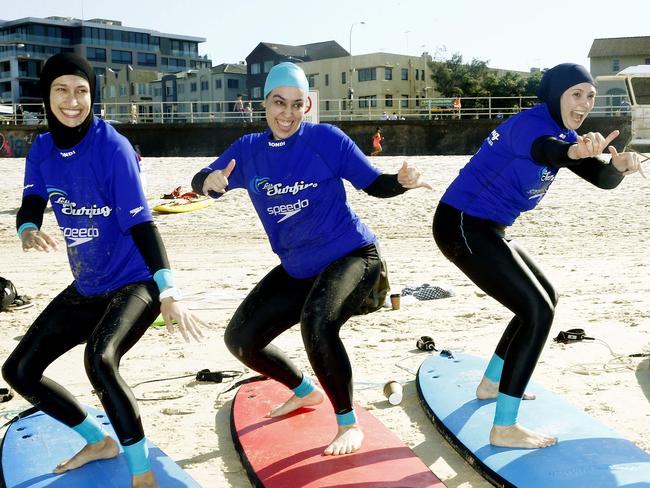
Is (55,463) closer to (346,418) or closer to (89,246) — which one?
(89,246)

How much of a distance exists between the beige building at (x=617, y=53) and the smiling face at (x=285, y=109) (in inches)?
2658

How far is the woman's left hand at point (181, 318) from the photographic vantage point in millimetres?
3232

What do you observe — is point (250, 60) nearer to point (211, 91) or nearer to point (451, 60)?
point (211, 91)

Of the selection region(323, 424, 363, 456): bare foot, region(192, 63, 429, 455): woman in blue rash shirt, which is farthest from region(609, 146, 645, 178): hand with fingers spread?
region(323, 424, 363, 456): bare foot

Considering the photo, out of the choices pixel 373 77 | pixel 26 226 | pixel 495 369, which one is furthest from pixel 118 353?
pixel 373 77

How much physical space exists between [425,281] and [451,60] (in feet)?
192

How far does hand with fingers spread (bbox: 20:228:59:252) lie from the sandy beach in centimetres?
147

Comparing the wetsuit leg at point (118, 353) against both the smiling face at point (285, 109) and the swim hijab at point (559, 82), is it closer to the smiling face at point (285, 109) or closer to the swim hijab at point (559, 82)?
the smiling face at point (285, 109)

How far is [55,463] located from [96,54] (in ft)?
286

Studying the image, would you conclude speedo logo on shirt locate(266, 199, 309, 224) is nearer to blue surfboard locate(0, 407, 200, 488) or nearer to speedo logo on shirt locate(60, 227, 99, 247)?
speedo logo on shirt locate(60, 227, 99, 247)

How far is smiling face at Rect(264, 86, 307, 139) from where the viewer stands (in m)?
4.11

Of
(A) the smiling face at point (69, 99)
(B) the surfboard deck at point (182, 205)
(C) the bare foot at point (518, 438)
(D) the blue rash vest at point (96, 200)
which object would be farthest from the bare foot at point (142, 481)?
(B) the surfboard deck at point (182, 205)

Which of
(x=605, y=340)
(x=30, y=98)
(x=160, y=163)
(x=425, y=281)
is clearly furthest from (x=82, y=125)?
(x=30, y=98)

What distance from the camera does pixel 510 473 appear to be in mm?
3797
